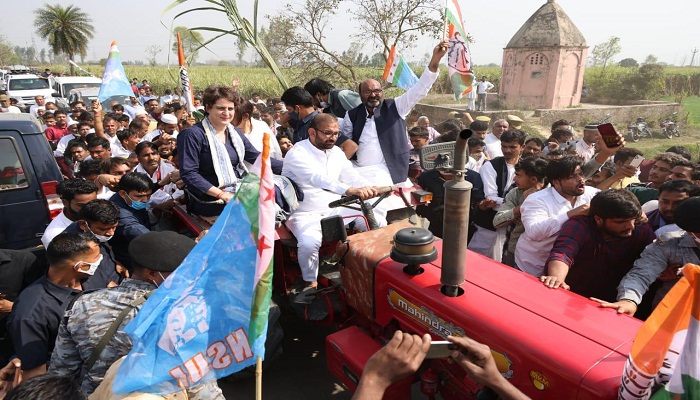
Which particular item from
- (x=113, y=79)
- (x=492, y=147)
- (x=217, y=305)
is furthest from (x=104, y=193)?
(x=492, y=147)

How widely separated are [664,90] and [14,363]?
1259 inches

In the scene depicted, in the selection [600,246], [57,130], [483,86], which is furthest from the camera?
[483,86]

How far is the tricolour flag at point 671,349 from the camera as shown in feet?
4.38

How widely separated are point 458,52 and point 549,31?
18.1m

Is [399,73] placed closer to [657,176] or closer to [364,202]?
[657,176]

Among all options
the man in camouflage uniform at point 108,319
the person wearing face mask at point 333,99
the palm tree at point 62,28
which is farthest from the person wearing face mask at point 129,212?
the palm tree at point 62,28

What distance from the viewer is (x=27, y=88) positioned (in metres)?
17.5

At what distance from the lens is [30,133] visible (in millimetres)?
4328

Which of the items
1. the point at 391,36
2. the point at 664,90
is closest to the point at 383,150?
the point at 391,36

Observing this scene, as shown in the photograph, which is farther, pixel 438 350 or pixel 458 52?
pixel 458 52

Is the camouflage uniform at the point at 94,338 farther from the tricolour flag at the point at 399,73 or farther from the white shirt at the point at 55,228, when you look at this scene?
the tricolour flag at the point at 399,73

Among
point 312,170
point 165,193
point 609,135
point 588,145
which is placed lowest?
point 165,193

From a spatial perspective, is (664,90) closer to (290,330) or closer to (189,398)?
(290,330)

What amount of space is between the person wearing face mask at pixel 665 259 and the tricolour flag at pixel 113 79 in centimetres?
712
